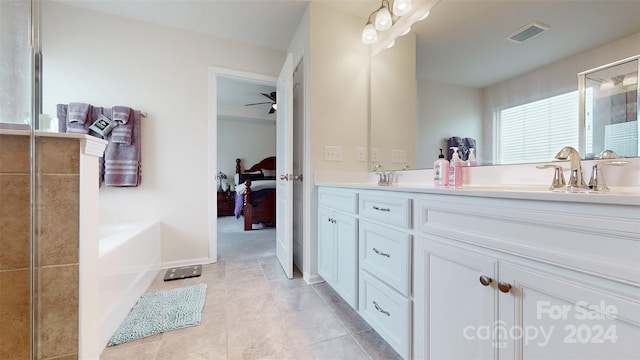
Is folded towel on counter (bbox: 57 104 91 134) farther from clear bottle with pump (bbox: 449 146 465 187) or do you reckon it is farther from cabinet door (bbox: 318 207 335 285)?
clear bottle with pump (bbox: 449 146 465 187)

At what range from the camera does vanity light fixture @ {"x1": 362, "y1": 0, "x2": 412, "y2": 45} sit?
5.61ft

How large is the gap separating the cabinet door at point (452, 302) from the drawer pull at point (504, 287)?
0.02m

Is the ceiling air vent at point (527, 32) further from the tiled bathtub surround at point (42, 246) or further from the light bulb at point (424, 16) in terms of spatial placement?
the tiled bathtub surround at point (42, 246)

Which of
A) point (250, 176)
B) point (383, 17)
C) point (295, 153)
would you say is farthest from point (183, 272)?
point (250, 176)

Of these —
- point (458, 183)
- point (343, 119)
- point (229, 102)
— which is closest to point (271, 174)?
point (229, 102)

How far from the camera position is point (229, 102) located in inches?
204

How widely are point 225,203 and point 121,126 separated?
348cm

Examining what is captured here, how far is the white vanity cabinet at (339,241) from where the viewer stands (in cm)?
144

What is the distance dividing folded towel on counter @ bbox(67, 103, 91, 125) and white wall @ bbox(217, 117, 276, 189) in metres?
3.91

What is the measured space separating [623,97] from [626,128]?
0.36ft

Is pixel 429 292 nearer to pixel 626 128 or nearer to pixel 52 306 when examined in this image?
pixel 626 128

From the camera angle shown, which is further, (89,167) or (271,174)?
(271,174)

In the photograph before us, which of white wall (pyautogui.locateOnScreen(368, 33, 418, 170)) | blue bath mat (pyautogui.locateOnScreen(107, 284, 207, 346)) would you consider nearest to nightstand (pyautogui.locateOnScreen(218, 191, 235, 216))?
blue bath mat (pyautogui.locateOnScreen(107, 284, 207, 346))

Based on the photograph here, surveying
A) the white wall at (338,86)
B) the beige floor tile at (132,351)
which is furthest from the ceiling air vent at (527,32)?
the beige floor tile at (132,351)
